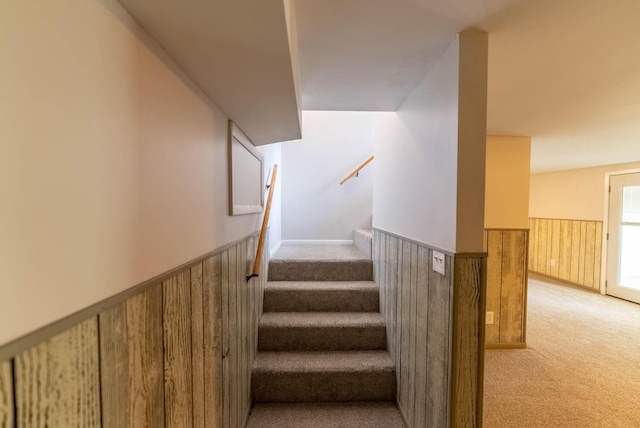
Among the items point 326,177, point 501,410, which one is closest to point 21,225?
point 501,410

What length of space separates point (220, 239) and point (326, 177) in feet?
9.94

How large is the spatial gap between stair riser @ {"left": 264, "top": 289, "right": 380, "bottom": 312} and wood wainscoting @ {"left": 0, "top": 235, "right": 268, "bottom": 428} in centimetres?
101

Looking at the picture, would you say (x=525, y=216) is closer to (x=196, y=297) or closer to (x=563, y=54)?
(x=563, y=54)

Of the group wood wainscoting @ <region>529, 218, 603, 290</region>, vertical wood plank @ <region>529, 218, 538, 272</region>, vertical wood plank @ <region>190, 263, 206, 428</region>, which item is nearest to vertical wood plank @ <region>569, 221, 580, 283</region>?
wood wainscoting @ <region>529, 218, 603, 290</region>

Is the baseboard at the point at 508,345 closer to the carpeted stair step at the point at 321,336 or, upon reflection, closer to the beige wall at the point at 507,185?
the beige wall at the point at 507,185

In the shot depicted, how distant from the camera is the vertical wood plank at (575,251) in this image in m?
5.05

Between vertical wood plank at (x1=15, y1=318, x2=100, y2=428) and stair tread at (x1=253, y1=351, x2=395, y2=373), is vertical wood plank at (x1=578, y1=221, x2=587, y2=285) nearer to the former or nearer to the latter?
stair tread at (x1=253, y1=351, x2=395, y2=373)

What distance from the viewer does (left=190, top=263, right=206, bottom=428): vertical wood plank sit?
42.3 inches

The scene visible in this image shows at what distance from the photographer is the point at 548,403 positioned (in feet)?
7.06

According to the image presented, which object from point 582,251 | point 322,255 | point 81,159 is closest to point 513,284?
point 322,255

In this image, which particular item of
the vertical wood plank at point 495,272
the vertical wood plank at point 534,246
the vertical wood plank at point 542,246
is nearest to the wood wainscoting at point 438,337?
the vertical wood plank at point 495,272

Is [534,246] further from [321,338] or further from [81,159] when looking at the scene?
[81,159]

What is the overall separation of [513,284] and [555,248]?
3.58 m

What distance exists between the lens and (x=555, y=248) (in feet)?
18.0
